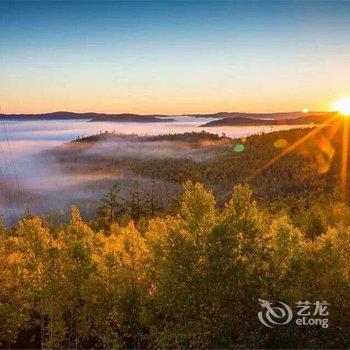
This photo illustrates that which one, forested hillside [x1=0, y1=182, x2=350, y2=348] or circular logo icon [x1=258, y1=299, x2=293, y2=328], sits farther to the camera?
circular logo icon [x1=258, y1=299, x2=293, y2=328]

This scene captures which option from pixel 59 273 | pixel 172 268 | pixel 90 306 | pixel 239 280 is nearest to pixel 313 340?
pixel 239 280

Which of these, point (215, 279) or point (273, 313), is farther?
point (273, 313)

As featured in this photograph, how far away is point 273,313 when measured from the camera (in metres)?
37.2

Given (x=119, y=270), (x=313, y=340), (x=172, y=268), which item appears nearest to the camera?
(x=313, y=340)

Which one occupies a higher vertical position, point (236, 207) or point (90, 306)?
point (236, 207)

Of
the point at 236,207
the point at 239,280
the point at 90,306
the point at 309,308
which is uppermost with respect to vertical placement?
the point at 236,207

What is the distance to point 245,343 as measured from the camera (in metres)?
35.6

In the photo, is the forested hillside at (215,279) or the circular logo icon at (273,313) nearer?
the forested hillside at (215,279)

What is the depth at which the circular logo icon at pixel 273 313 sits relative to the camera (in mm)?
37188

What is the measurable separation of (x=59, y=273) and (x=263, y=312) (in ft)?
63.7

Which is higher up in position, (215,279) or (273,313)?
(215,279)

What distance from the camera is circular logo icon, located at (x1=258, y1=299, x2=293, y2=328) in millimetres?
37188

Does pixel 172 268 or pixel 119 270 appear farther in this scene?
pixel 119 270

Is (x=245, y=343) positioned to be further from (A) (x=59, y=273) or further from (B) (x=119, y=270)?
(A) (x=59, y=273)
